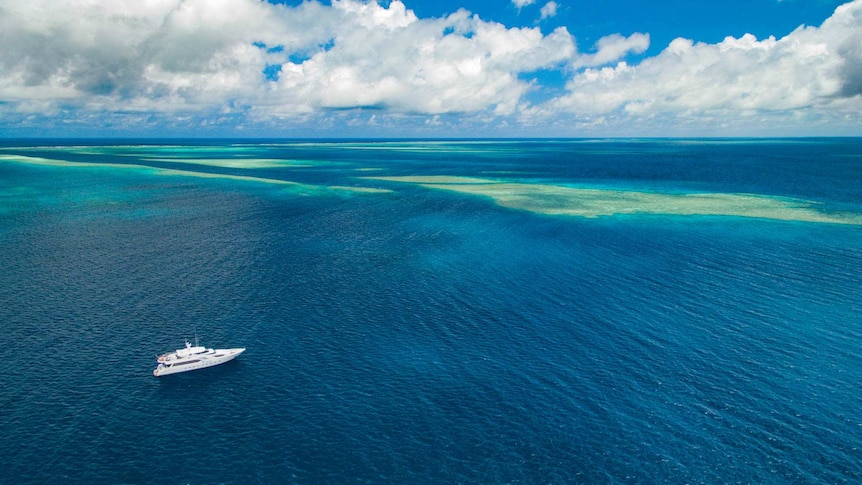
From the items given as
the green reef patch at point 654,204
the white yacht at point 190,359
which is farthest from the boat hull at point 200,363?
the green reef patch at point 654,204

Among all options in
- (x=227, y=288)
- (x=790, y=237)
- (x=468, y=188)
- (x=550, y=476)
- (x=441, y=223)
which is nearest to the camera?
(x=550, y=476)

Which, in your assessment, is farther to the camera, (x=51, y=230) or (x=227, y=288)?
(x=51, y=230)

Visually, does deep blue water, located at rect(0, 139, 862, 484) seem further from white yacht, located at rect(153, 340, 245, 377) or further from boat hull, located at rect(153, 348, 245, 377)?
white yacht, located at rect(153, 340, 245, 377)

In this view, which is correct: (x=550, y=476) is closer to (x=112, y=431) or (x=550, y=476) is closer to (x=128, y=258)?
(x=112, y=431)

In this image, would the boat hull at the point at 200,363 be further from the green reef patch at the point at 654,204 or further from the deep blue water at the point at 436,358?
the green reef patch at the point at 654,204

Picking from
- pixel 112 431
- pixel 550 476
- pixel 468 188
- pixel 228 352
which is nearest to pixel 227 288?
pixel 228 352

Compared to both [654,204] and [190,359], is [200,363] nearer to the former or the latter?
[190,359]

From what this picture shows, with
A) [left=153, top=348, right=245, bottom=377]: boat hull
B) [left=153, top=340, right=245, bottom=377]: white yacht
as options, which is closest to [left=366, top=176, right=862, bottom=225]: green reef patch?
[left=153, top=348, right=245, bottom=377]: boat hull
